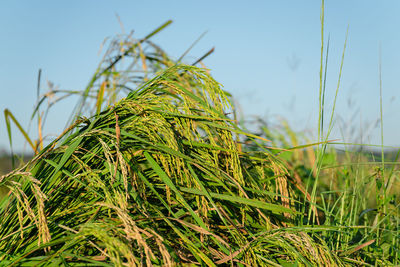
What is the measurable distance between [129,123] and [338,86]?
2.83 ft

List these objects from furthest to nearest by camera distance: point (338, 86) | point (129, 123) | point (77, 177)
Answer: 1. point (338, 86)
2. point (129, 123)
3. point (77, 177)

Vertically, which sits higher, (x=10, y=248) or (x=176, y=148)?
(x=176, y=148)

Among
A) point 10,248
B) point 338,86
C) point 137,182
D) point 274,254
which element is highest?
point 338,86

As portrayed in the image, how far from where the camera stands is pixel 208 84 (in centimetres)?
133

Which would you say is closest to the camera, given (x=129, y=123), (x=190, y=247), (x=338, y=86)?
(x=190, y=247)

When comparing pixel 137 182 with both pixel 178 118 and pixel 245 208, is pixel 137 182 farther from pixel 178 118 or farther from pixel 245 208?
pixel 245 208

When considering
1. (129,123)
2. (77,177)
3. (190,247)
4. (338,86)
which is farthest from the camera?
(338,86)

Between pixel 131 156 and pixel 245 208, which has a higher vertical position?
pixel 131 156

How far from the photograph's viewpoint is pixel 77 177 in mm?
1129

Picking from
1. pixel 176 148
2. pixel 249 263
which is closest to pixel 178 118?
pixel 176 148

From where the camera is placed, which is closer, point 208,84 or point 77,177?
point 77,177

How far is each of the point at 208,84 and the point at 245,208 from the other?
500mm

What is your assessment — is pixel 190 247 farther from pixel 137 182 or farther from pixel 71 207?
pixel 71 207

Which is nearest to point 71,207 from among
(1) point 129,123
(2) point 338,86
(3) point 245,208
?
(1) point 129,123
